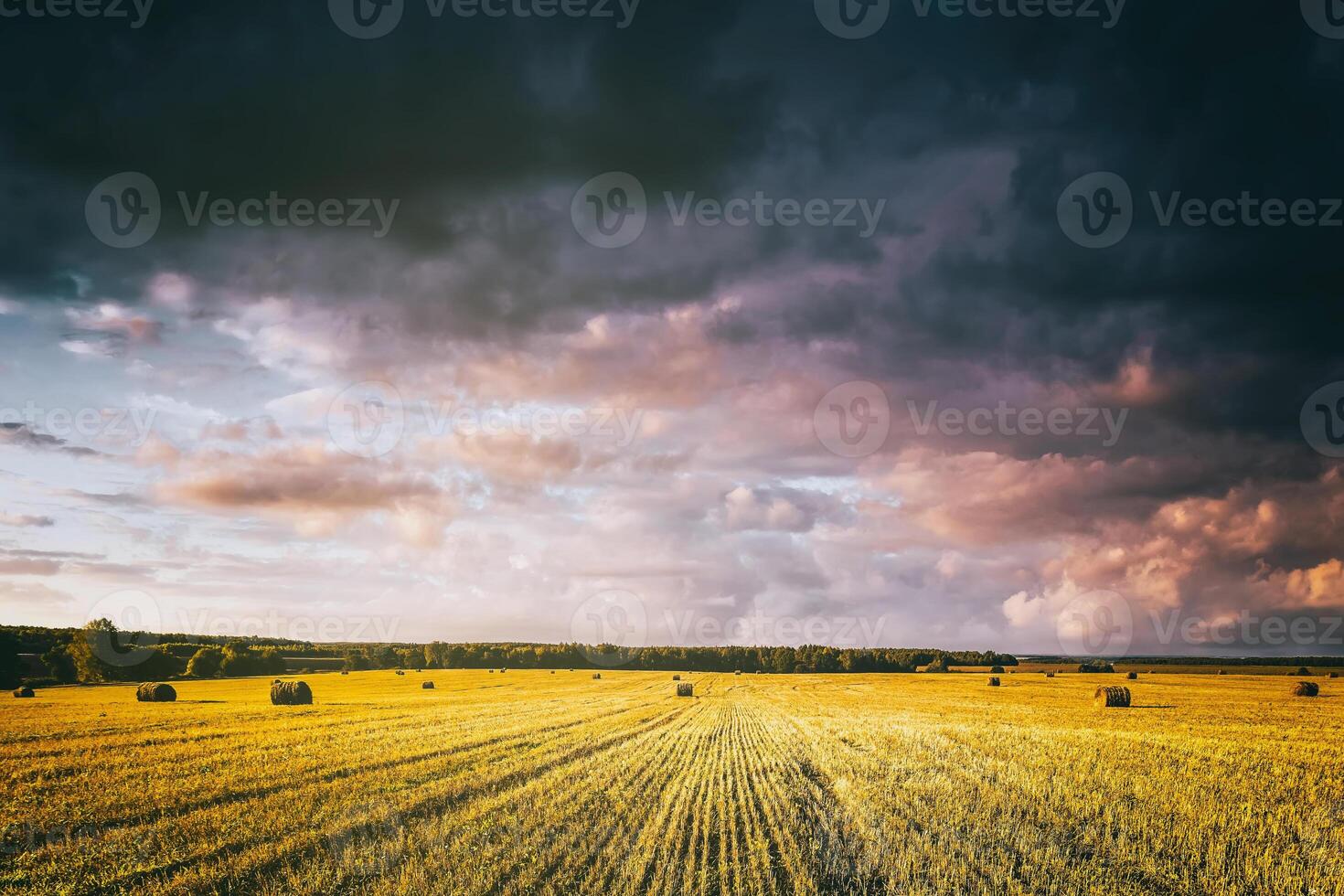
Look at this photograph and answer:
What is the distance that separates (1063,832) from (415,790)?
12.7 meters

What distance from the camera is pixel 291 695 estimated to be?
4519cm

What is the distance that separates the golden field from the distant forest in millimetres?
69558

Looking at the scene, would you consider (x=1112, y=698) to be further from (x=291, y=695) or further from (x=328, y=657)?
(x=328, y=657)

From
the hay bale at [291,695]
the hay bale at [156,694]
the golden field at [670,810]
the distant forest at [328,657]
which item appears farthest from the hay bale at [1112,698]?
the distant forest at [328,657]

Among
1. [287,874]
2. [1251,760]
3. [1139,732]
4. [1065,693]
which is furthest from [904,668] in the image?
[287,874]

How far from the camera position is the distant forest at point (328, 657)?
7994cm

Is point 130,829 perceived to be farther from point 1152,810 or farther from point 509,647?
point 509,647

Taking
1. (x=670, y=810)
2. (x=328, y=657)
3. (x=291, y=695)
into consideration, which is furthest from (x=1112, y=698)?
(x=328, y=657)

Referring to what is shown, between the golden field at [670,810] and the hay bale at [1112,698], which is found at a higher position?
the golden field at [670,810]

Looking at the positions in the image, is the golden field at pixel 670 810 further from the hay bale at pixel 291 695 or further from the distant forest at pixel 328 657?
the distant forest at pixel 328 657

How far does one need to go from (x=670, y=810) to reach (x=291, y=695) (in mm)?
41335

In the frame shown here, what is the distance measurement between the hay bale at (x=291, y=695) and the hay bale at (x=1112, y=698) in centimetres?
4950

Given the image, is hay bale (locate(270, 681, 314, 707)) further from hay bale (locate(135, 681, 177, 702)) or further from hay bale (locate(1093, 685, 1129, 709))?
hay bale (locate(1093, 685, 1129, 709))

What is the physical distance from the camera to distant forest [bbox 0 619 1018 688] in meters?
79.9
